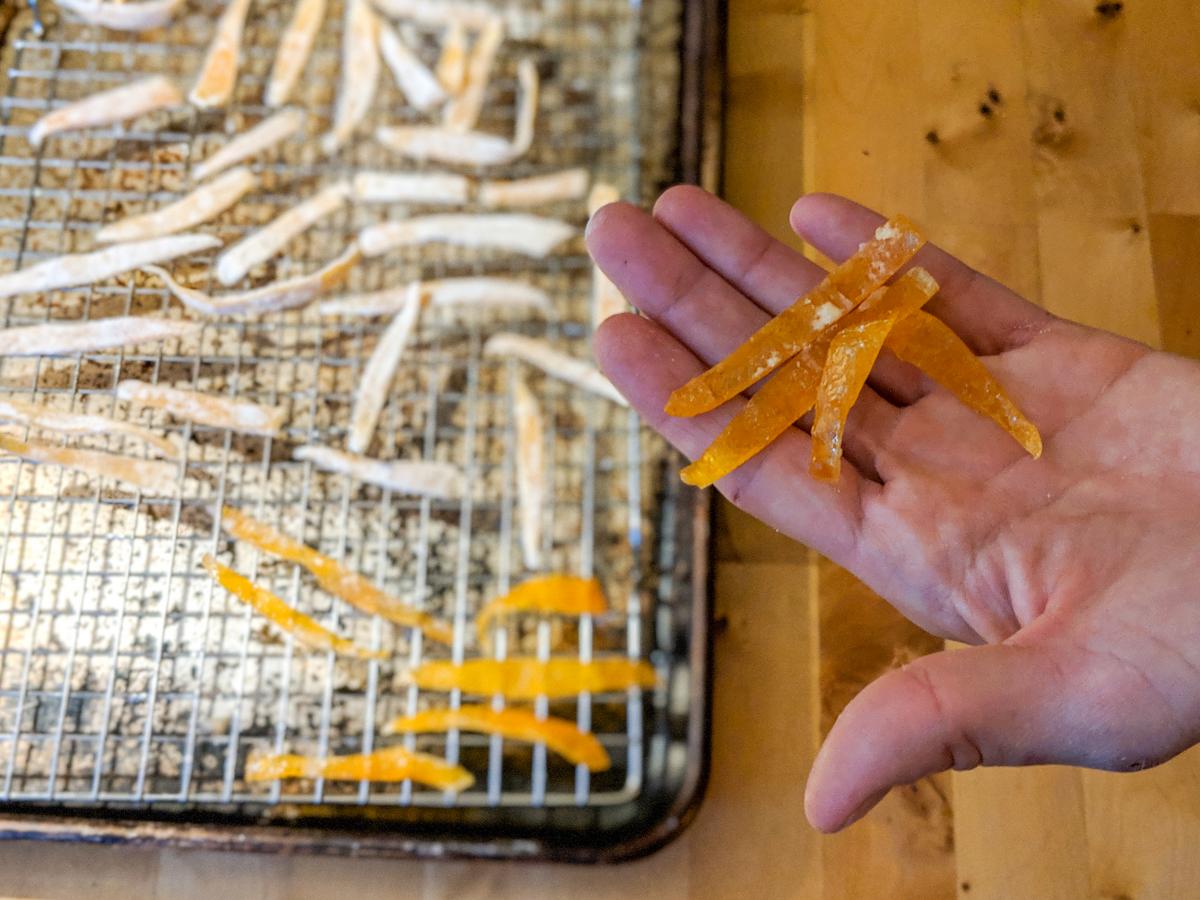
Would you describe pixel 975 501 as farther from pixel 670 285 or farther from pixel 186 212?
pixel 186 212

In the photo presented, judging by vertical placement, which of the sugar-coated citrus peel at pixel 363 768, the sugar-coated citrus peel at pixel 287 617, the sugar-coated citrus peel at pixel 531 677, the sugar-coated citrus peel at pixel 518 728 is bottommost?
the sugar-coated citrus peel at pixel 363 768

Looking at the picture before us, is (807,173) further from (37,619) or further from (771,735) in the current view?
(37,619)

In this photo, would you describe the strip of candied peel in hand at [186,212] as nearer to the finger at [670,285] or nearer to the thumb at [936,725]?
the finger at [670,285]

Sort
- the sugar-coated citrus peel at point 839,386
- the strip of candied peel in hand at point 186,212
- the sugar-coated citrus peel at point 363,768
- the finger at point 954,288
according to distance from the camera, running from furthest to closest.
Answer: the strip of candied peel in hand at point 186,212 < the sugar-coated citrus peel at point 363,768 < the finger at point 954,288 < the sugar-coated citrus peel at point 839,386

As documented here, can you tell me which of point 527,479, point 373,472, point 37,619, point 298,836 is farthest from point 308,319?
point 298,836

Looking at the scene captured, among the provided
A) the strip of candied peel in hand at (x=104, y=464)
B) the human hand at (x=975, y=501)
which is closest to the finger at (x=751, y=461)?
the human hand at (x=975, y=501)

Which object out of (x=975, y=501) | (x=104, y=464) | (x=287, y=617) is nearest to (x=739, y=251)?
(x=975, y=501)
